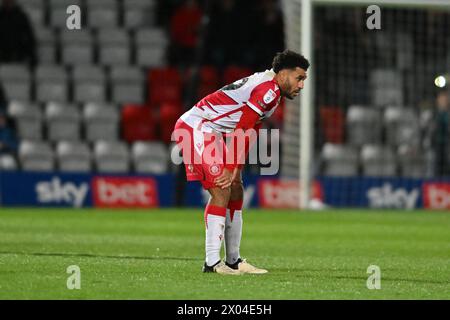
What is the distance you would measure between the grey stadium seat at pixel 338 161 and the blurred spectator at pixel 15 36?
241 inches

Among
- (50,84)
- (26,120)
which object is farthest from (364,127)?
(26,120)

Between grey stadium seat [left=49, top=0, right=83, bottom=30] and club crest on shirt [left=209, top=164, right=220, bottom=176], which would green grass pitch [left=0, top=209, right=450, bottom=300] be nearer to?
club crest on shirt [left=209, top=164, right=220, bottom=176]

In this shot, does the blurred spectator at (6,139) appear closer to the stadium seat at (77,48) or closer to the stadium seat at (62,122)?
the stadium seat at (62,122)

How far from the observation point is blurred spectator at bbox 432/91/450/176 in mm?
21756

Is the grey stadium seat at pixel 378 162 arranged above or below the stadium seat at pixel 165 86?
below

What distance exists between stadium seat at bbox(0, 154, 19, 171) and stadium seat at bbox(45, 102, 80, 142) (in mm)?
1271

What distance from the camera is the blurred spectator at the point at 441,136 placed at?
71.4ft

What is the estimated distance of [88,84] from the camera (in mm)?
22875

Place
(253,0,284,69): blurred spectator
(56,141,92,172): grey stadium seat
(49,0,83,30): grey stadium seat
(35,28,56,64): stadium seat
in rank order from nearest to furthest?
(56,141,92,172): grey stadium seat → (253,0,284,69): blurred spectator → (35,28,56,64): stadium seat → (49,0,83,30): grey stadium seat

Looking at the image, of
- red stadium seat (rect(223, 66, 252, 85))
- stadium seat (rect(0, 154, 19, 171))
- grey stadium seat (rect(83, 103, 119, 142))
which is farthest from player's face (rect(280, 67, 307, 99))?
grey stadium seat (rect(83, 103, 119, 142))

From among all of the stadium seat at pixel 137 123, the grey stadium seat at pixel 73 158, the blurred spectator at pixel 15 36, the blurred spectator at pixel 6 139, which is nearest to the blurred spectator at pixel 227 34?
the stadium seat at pixel 137 123

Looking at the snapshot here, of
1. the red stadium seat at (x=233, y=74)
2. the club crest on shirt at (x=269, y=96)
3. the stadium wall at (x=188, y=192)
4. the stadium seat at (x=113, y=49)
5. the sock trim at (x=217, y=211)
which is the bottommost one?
the stadium wall at (x=188, y=192)

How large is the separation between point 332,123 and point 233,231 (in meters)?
12.9

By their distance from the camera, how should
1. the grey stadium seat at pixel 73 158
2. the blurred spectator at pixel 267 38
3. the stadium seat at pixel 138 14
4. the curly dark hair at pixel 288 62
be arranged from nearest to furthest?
the curly dark hair at pixel 288 62, the grey stadium seat at pixel 73 158, the blurred spectator at pixel 267 38, the stadium seat at pixel 138 14
